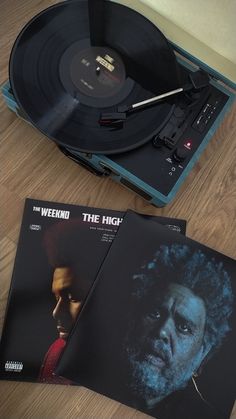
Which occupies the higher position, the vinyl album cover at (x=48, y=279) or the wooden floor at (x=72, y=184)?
the wooden floor at (x=72, y=184)

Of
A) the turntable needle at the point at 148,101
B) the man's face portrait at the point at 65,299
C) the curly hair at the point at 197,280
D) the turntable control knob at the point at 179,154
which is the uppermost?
the turntable needle at the point at 148,101

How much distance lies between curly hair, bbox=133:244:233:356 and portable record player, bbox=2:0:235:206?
0.10 metres

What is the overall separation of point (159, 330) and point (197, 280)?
11 cm

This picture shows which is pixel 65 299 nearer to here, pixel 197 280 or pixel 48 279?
pixel 48 279

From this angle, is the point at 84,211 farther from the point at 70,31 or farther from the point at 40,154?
the point at 70,31

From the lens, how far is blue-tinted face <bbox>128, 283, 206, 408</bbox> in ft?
2.42

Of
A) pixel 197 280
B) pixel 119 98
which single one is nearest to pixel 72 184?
pixel 119 98

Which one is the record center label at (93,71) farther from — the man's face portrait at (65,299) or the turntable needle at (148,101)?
the man's face portrait at (65,299)

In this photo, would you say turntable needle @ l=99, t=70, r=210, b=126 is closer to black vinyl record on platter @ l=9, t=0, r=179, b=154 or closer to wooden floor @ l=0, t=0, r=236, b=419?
black vinyl record on platter @ l=9, t=0, r=179, b=154

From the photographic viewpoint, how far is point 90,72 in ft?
2.56

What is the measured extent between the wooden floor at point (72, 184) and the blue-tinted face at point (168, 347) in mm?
67

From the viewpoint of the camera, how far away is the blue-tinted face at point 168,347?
0.74m

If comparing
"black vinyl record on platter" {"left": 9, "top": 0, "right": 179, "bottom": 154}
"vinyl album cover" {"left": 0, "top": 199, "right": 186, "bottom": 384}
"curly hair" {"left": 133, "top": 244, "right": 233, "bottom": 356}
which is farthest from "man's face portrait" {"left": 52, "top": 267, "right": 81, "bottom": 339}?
"black vinyl record on platter" {"left": 9, "top": 0, "right": 179, "bottom": 154}

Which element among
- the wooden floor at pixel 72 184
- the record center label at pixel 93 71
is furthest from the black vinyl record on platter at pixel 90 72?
the wooden floor at pixel 72 184
